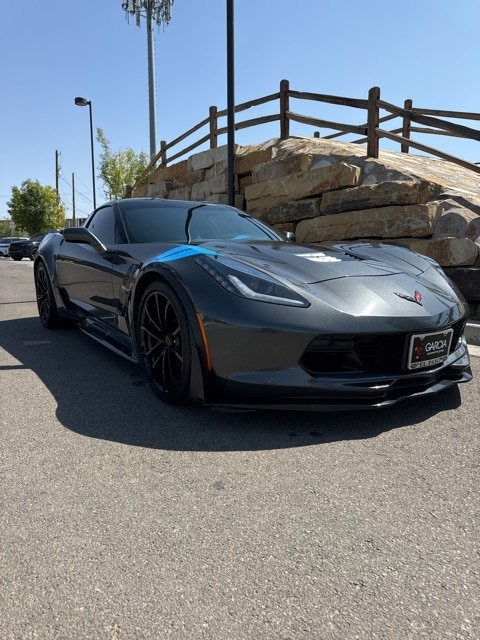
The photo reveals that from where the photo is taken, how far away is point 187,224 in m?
3.67

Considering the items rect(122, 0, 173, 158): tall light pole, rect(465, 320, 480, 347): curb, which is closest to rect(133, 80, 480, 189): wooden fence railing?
rect(465, 320, 480, 347): curb

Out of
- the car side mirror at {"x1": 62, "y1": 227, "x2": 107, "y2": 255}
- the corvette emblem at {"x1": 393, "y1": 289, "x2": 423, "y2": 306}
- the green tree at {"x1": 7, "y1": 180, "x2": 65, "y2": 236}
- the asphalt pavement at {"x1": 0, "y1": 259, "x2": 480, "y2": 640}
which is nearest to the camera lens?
the asphalt pavement at {"x1": 0, "y1": 259, "x2": 480, "y2": 640}

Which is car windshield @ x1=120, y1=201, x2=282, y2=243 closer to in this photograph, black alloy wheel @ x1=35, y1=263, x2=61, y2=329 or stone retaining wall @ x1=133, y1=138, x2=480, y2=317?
black alloy wheel @ x1=35, y1=263, x2=61, y2=329

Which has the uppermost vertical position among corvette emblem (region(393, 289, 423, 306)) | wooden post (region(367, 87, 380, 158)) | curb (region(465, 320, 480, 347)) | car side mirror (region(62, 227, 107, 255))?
wooden post (region(367, 87, 380, 158))

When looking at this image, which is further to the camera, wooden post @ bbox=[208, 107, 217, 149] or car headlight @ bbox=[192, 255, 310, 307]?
wooden post @ bbox=[208, 107, 217, 149]

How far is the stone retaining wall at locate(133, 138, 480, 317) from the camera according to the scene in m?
5.47

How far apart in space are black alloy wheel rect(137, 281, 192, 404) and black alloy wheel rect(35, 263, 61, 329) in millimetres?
2386

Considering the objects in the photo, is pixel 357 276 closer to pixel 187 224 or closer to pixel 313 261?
pixel 313 261

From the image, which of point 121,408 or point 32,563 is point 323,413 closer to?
point 121,408

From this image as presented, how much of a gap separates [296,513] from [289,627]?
53 cm

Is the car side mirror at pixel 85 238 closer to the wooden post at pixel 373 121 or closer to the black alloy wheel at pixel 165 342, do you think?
the black alloy wheel at pixel 165 342

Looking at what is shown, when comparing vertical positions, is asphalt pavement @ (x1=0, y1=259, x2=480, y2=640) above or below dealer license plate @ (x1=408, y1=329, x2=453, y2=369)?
below

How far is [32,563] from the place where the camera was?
1520 mm

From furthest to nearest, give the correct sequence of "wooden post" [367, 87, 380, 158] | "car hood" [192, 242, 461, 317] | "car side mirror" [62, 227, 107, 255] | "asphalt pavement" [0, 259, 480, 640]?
"wooden post" [367, 87, 380, 158] → "car side mirror" [62, 227, 107, 255] → "car hood" [192, 242, 461, 317] → "asphalt pavement" [0, 259, 480, 640]
